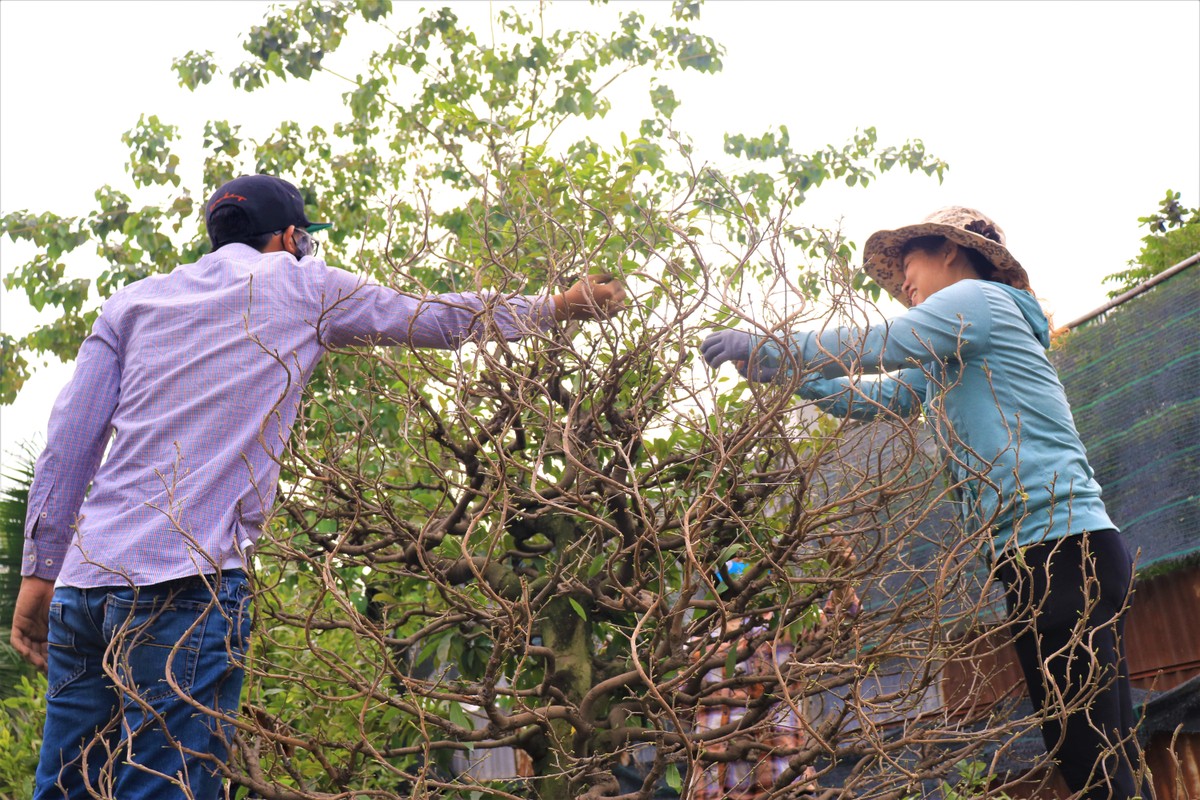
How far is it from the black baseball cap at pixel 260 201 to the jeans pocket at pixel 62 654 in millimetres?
969

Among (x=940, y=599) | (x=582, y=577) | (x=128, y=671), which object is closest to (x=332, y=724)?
(x=582, y=577)

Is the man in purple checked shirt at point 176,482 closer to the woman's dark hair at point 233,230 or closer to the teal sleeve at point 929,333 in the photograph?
the woman's dark hair at point 233,230

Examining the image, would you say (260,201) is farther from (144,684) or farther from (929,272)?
(929,272)

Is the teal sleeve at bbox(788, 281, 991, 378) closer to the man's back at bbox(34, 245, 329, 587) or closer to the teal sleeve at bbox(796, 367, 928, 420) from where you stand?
the teal sleeve at bbox(796, 367, 928, 420)

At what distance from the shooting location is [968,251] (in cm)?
324

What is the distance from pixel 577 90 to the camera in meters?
7.11

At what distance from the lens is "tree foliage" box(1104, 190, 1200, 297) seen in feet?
22.7

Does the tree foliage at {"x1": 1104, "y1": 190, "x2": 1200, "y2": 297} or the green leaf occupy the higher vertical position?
the tree foliage at {"x1": 1104, "y1": 190, "x2": 1200, "y2": 297}

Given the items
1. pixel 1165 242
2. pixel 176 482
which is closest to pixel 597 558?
pixel 176 482

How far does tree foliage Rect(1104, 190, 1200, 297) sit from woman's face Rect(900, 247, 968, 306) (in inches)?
159

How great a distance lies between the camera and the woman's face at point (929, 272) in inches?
127

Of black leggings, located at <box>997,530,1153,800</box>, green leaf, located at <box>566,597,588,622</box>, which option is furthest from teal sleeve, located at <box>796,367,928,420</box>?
green leaf, located at <box>566,597,588,622</box>

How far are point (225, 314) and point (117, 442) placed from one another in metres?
0.35

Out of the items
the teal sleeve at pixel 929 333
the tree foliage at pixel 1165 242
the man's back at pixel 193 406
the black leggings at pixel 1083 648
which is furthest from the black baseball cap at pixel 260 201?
the tree foliage at pixel 1165 242
